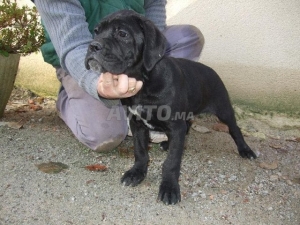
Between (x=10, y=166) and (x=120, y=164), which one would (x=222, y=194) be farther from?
(x=10, y=166)

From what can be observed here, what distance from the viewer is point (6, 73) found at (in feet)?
11.7

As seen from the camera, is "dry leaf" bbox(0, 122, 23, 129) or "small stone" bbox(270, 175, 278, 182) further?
"dry leaf" bbox(0, 122, 23, 129)

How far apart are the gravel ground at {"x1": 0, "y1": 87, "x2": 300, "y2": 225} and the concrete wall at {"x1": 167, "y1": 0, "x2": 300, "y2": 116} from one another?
1.81ft

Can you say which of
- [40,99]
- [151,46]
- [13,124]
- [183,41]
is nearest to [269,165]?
[183,41]

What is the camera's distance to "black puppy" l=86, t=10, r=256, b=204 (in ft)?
7.69

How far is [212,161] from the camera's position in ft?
10.4

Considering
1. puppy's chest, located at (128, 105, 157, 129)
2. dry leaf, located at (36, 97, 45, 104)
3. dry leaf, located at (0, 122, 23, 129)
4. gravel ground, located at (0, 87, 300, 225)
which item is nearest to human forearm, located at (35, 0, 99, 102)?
puppy's chest, located at (128, 105, 157, 129)

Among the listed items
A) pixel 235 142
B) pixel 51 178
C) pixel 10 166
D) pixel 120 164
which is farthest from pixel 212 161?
pixel 10 166

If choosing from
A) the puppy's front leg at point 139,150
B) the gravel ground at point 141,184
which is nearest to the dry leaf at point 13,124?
the gravel ground at point 141,184

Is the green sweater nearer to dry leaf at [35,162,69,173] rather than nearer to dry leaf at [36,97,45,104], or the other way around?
dry leaf at [35,162,69,173]

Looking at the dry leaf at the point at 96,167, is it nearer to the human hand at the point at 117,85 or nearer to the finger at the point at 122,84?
the human hand at the point at 117,85

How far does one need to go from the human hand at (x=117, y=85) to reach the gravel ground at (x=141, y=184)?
0.67m

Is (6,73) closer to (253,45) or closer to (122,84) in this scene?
(122,84)

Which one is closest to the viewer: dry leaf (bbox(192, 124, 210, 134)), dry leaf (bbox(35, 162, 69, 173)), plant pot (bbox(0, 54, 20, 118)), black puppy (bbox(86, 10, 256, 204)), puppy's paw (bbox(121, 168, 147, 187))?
black puppy (bbox(86, 10, 256, 204))
